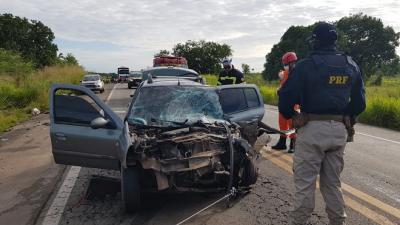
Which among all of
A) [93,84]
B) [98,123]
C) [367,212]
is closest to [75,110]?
[98,123]

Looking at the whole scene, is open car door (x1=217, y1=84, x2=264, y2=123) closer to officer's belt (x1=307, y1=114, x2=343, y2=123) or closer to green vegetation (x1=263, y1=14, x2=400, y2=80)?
officer's belt (x1=307, y1=114, x2=343, y2=123)

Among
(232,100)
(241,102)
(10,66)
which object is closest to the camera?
(232,100)

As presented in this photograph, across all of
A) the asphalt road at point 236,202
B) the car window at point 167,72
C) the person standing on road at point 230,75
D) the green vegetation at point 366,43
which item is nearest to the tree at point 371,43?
the green vegetation at point 366,43

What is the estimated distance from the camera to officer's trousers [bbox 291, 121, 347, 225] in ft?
13.2

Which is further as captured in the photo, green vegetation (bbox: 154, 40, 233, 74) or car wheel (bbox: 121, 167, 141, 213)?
green vegetation (bbox: 154, 40, 233, 74)

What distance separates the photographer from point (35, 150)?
9.62 m

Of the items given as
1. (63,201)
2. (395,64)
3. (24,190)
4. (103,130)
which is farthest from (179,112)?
(395,64)

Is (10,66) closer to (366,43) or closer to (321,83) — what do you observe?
(321,83)

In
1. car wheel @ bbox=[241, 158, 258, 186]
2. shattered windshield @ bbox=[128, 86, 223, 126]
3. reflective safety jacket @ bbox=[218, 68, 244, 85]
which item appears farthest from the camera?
reflective safety jacket @ bbox=[218, 68, 244, 85]

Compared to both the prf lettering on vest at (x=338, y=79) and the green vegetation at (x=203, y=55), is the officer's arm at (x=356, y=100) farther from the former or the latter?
the green vegetation at (x=203, y=55)

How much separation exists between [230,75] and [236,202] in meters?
5.19

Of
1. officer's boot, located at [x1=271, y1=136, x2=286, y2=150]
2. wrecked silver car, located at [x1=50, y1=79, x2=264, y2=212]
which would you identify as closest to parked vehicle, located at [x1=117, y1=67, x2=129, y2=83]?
officer's boot, located at [x1=271, y1=136, x2=286, y2=150]

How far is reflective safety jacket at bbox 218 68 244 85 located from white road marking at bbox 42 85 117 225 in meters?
4.25

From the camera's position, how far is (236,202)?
18.0 feet
